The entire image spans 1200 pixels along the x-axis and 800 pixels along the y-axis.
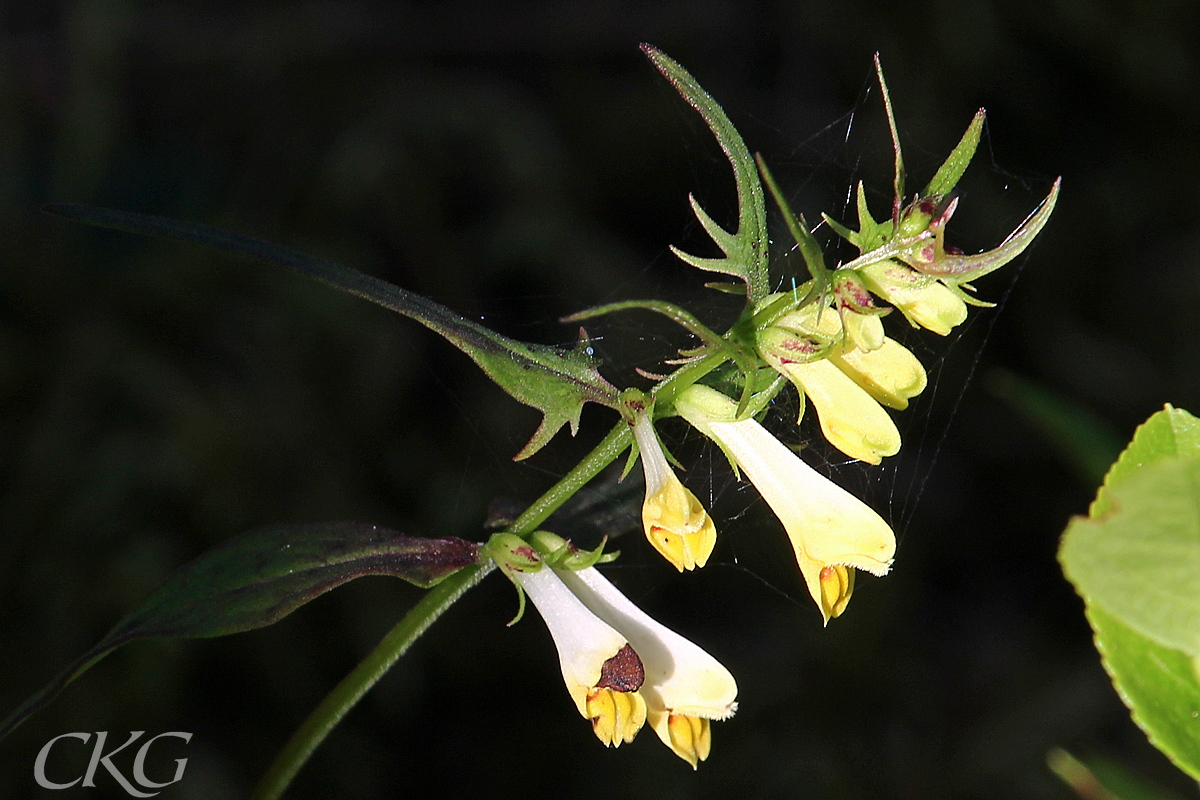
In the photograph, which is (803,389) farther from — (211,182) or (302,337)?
(211,182)

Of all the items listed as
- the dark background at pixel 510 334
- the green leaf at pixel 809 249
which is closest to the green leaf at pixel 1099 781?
the green leaf at pixel 809 249

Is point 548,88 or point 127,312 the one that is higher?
point 548,88

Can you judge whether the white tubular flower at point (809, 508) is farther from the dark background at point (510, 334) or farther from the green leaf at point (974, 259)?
the dark background at point (510, 334)

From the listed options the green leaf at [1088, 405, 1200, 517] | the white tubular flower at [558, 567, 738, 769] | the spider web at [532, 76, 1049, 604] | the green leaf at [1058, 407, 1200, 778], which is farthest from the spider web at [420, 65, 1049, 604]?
the green leaf at [1058, 407, 1200, 778]

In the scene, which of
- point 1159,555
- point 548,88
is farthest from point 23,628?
point 1159,555

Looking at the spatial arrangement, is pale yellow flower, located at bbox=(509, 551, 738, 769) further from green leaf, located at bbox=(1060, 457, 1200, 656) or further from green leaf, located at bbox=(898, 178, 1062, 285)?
green leaf, located at bbox=(1060, 457, 1200, 656)

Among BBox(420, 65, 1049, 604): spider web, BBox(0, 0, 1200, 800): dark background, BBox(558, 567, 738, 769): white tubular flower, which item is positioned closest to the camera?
BBox(558, 567, 738, 769): white tubular flower

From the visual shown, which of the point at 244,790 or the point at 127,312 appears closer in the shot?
the point at 244,790
